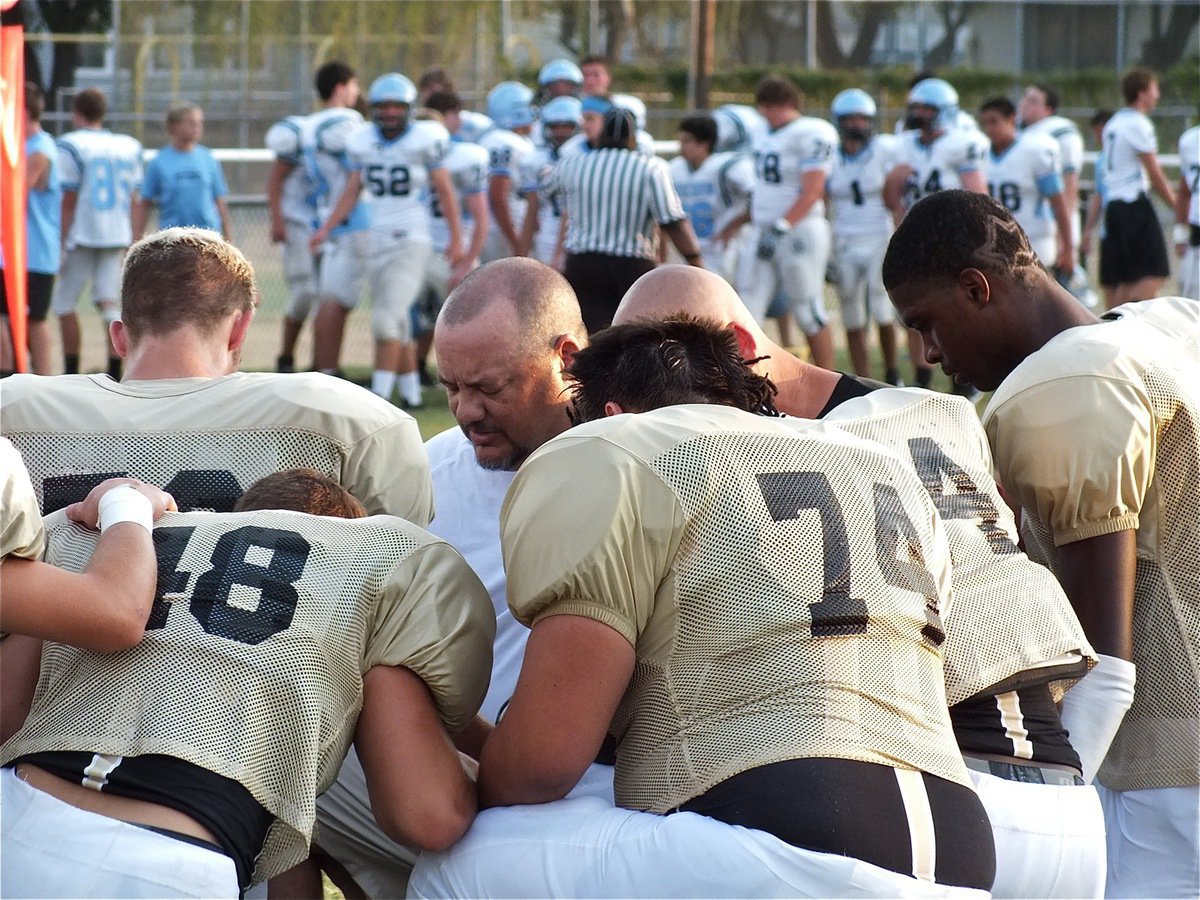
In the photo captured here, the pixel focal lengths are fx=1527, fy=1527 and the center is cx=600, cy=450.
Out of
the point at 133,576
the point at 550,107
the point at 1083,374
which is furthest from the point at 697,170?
the point at 133,576

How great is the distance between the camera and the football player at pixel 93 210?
449 inches

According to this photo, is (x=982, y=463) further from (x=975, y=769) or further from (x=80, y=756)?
(x=80, y=756)

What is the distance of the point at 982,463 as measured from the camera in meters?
2.90

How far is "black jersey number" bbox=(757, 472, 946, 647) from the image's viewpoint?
7.50 ft

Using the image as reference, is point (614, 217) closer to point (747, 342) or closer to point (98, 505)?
point (747, 342)

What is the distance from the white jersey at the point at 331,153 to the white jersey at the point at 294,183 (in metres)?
0.16

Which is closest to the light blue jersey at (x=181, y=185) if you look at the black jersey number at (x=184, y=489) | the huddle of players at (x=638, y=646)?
the black jersey number at (x=184, y=489)

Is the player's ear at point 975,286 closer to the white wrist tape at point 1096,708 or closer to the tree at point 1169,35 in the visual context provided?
the white wrist tape at point 1096,708

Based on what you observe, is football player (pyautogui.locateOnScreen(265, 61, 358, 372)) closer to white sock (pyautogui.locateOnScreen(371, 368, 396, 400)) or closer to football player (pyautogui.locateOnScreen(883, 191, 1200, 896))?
white sock (pyautogui.locateOnScreen(371, 368, 396, 400))

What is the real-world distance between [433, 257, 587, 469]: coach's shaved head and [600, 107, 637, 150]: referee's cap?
6383 mm

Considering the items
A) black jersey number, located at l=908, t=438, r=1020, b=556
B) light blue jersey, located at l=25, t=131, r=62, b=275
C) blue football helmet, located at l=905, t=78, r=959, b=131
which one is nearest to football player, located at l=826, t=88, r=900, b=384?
blue football helmet, located at l=905, t=78, r=959, b=131

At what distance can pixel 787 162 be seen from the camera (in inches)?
463

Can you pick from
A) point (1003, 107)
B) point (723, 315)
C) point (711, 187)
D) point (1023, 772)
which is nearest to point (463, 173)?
point (711, 187)

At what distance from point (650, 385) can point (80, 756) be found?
1.07 metres
